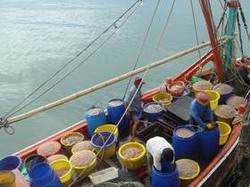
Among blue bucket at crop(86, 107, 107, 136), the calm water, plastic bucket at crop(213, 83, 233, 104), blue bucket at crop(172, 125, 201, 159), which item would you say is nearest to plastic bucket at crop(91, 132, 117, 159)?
blue bucket at crop(86, 107, 107, 136)

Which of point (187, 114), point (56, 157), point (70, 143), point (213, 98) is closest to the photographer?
point (56, 157)

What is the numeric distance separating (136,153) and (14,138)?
745 centimetres

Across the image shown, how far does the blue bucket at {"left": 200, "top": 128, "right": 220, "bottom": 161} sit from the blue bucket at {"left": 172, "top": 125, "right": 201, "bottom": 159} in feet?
0.35

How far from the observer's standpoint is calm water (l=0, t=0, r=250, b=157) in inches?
572

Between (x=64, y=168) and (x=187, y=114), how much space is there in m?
2.76

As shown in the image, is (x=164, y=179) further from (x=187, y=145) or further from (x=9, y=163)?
(x=9, y=163)

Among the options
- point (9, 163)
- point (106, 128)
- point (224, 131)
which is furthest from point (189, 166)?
point (9, 163)

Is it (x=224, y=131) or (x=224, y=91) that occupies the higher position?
(x=224, y=91)

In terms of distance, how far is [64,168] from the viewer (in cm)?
699

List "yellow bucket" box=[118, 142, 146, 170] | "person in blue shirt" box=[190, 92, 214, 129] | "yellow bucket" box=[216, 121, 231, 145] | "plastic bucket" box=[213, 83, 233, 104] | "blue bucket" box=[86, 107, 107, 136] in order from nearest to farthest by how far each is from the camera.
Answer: "yellow bucket" box=[118, 142, 146, 170] < "person in blue shirt" box=[190, 92, 214, 129] < "yellow bucket" box=[216, 121, 231, 145] < "blue bucket" box=[86, 107, 107, 136] < "plastic bucket" box=[213, 83, 233, 104]

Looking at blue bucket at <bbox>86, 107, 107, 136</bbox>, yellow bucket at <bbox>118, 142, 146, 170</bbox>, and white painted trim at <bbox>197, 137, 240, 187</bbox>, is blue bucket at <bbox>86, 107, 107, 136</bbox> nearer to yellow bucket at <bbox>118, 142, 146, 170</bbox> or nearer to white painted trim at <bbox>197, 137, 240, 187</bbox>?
yellow bucket at <bbox>118, 142, 146, 170</bbox>

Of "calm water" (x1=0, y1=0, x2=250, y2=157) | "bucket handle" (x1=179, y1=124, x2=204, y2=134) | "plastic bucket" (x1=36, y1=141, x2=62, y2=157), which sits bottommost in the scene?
"calm water" (x1=0, y1=0, x2=250, y2=157)

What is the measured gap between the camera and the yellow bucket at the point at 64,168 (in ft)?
22.1

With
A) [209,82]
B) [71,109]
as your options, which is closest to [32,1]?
[71,109]
